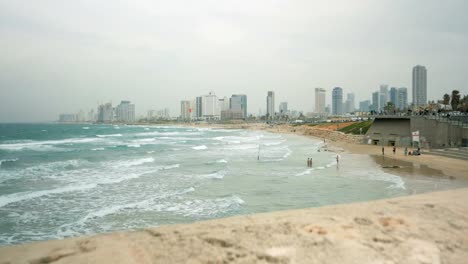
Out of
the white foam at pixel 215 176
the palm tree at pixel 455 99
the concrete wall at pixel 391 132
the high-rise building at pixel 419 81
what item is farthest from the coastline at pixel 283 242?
the high-rise building at pixel 419 81

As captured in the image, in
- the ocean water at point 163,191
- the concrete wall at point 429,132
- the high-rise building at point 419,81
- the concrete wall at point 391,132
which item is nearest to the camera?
the ocean water at point 163,191

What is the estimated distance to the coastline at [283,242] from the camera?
684cm

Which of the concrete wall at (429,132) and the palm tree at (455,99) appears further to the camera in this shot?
the palm tree at (455,99)

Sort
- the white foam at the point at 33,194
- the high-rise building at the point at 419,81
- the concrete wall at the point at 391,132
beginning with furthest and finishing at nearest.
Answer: the high-rise building at the point at 419,81 < the concrete wall at the point at 391,132 < the white foam at the point at 33,194

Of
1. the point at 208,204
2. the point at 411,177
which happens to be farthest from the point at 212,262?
the point at 411,177

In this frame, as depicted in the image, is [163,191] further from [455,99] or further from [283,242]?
[455,99]

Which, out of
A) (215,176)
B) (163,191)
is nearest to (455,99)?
(215,176)

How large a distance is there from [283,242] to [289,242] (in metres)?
0.14

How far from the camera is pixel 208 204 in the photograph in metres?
16.8

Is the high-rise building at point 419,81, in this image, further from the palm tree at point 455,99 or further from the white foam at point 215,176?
the white foam at point 215,176

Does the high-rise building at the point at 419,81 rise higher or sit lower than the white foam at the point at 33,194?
higher

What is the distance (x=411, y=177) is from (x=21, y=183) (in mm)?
27159

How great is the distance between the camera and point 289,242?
7566 millimetres

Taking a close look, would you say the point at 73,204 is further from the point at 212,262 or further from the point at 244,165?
the point at 244,165
